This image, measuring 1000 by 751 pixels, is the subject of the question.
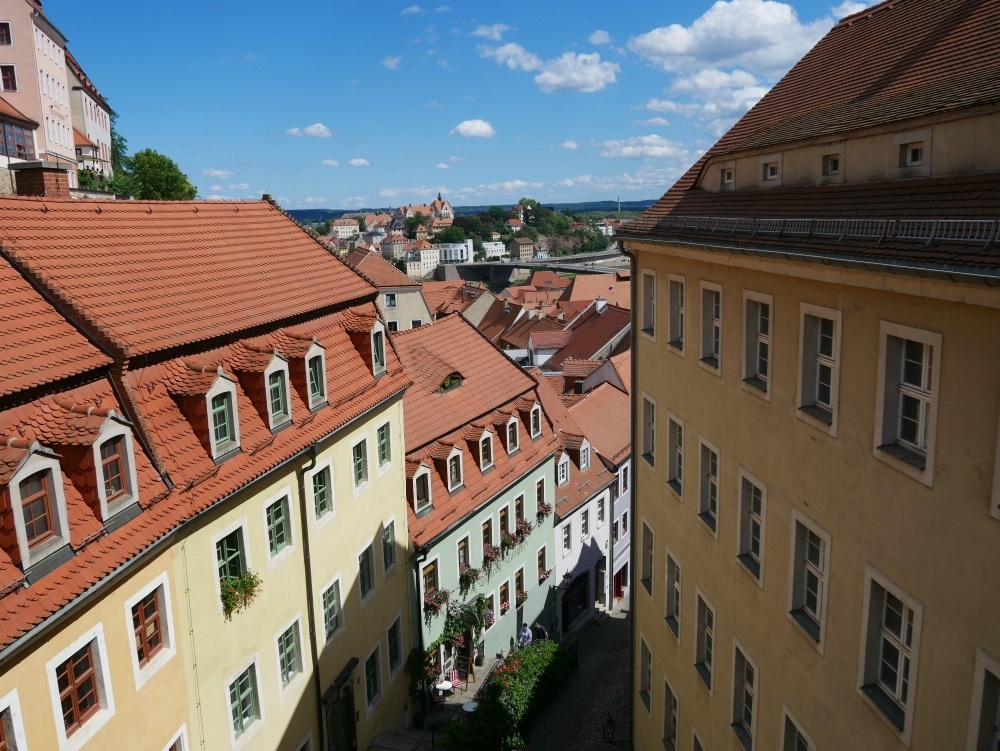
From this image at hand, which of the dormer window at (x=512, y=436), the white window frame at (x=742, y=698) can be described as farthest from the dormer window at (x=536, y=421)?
the white window frame at (x=742, y=698)

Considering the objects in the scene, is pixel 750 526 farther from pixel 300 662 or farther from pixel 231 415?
pixel 300 662

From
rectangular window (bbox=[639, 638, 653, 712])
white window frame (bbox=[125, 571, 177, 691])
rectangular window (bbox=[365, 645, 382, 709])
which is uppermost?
white window frame (bbox=[125, 571, 177, 691])

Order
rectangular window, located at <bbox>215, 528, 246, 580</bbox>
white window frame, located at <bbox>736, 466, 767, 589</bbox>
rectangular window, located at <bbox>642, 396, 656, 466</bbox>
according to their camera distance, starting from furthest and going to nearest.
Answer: rectangular window, located at <bbox>642, 396, 656, 466</bbox> < rectangular window, located at <bbox>215, 528, 246, 580</bbox> < white window frame, located at <bbox>736, 466, 767, 589</bbox>

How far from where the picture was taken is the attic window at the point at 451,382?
26.9 m

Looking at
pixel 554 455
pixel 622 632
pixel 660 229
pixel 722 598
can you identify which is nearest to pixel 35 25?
pixel 554 455

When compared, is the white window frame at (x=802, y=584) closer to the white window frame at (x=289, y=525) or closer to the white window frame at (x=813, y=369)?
the white window frame at (x=813, y=369)

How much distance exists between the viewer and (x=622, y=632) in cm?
3506

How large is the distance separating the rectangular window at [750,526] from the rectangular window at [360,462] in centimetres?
1004

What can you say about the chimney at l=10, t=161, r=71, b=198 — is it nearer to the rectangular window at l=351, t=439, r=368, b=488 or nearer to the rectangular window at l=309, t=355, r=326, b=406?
the rectangular window at l=309, t=355, r=326, b=406

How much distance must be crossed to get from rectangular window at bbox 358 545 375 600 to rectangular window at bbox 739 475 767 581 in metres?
10.4

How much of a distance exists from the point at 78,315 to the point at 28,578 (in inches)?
175

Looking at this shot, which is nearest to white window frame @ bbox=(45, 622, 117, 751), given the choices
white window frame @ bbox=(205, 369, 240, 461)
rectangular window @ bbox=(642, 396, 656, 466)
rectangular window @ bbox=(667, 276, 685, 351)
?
white window frame @ bbox=(205, 369, 240, 461)

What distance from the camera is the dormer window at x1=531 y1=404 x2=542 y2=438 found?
99.1 feet

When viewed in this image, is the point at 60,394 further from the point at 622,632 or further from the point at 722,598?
the point at 622,632
